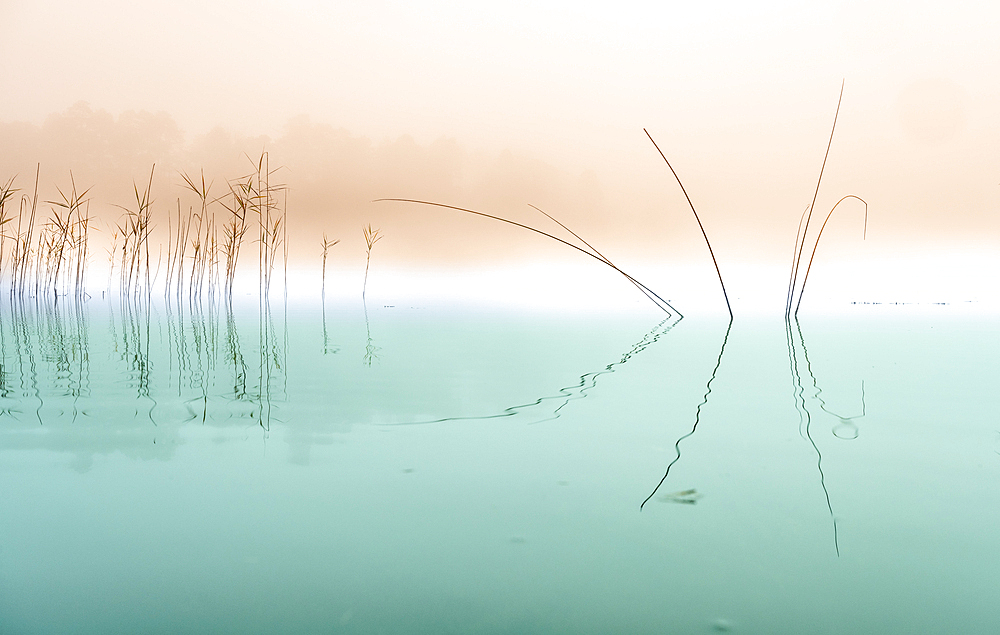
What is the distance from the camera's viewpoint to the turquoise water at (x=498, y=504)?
0.49 metres

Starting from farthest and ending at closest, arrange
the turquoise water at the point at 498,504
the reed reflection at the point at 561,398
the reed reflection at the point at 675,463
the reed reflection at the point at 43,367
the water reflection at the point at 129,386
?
the reed reflection at the point at 43,367
the reed reflection at the point at 561,398
the water reflection at the point at 129,386
the reed reflection at the point at 675,463
the turquoise water at the point at 498,504

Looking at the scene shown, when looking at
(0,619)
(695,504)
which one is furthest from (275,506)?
(695,504)

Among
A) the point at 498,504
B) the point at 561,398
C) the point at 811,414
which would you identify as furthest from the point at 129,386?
the point at 811,414

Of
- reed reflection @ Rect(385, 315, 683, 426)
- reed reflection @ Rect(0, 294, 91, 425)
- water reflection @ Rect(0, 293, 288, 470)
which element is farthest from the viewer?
reed reflection @ Rect(0, 294, 91, 425)

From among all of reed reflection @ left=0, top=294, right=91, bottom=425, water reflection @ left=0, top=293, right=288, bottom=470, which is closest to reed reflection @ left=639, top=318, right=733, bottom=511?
water reflection @ left=0, top=293, right=288, bottom=470

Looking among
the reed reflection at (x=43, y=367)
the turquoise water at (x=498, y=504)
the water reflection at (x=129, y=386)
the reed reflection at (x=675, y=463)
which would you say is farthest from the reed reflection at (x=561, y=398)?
the reed reflection at (x=43, y=367)

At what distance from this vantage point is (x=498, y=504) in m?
0.69

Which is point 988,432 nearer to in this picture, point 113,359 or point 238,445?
point 238,445

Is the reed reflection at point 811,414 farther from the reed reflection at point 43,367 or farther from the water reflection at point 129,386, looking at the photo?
the reed reflection at point 43,367

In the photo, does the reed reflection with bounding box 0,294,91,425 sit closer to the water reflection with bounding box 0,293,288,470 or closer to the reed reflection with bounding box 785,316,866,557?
the water reflection with bounding box 0,293,288,470

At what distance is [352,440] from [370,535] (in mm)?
365

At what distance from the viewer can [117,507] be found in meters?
0.68

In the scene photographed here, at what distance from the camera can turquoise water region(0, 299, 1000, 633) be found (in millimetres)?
492

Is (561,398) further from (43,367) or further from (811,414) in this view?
(43,367)
